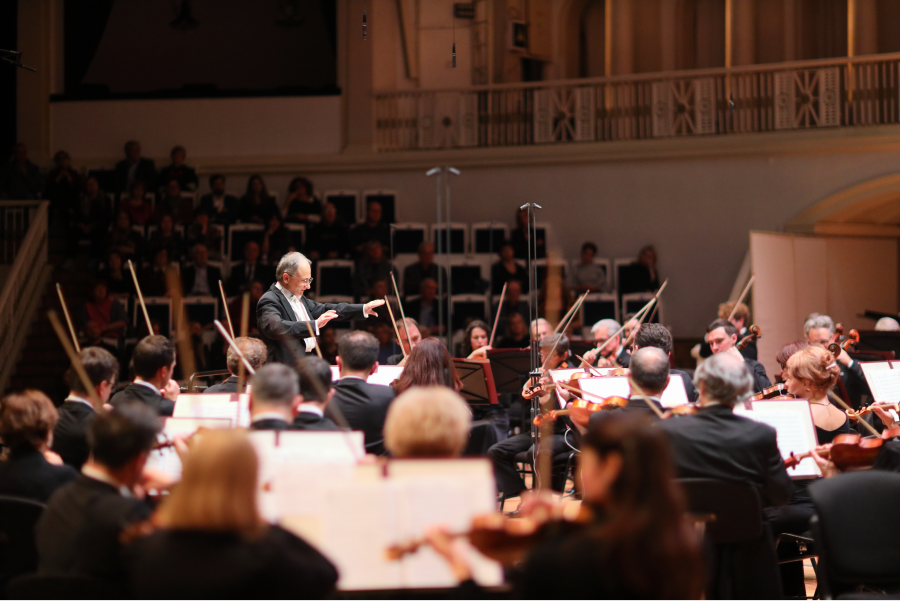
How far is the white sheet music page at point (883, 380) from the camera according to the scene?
14.1 feet

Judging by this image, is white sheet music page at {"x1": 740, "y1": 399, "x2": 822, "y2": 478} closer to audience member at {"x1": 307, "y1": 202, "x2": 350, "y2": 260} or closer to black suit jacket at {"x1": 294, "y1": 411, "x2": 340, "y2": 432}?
black suit jacket at {"x1": 294, "y1": 411, "x2": 340, "y2": 432}

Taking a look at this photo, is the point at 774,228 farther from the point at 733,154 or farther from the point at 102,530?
the point at 102,530

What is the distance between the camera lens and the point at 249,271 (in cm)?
873

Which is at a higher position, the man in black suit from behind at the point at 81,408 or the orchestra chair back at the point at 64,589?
the man in black suit from behind at the point at 81,408

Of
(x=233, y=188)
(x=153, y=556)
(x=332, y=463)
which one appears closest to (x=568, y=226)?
(x=233, y=188)

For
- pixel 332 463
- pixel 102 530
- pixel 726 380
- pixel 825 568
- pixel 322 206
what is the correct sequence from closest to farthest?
pixel 102 530 → pixel 332 463 → pixel 825 568 → pixel 726 380 → pixel 322 206

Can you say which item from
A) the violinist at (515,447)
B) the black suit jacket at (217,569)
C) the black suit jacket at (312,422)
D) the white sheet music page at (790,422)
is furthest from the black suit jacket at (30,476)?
the violinist at (515,447)

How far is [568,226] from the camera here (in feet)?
32.5

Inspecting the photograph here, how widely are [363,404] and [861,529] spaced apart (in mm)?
1795

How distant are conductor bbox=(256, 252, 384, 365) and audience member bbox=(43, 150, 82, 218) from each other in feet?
17.6

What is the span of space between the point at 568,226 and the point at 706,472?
712cm

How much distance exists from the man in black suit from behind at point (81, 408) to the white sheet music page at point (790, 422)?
7.61 feet

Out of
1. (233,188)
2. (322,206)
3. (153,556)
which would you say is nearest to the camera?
(153,556)

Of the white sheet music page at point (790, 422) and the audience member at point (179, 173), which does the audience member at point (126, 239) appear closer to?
the audience member at point (179, 173)
